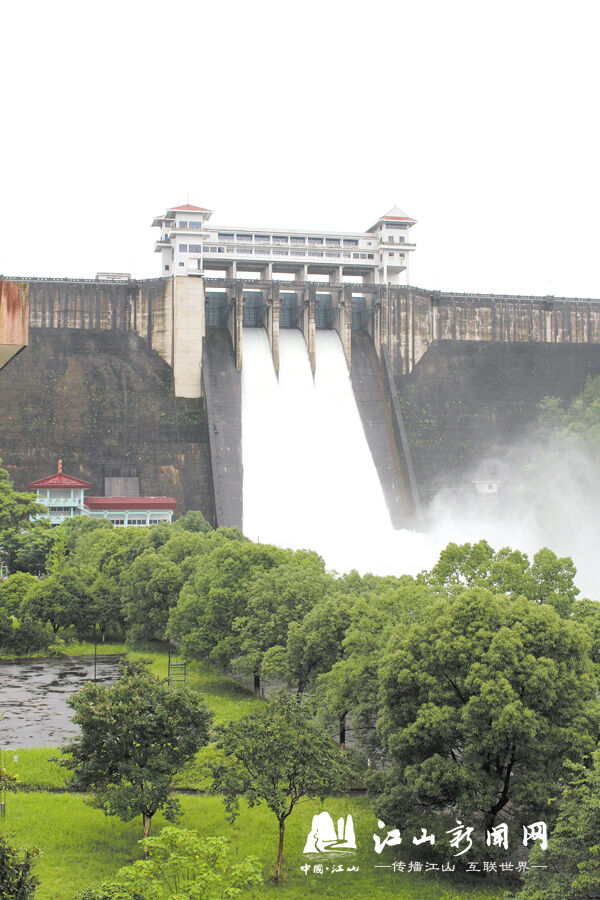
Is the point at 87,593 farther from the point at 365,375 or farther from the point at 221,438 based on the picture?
the point at 365,375

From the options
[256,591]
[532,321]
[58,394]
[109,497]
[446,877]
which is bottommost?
[446,877]

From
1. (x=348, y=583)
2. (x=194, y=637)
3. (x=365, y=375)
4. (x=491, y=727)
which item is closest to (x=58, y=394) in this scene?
(x=365, y=375)

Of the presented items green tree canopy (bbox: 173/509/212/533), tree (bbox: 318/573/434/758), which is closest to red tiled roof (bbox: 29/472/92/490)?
green tree canopy (bbox: 173/509/212/533)

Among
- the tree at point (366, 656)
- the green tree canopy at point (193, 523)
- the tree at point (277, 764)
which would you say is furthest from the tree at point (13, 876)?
the green tree canopy at point (193, 523)

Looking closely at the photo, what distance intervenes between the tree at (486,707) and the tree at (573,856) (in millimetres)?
1975

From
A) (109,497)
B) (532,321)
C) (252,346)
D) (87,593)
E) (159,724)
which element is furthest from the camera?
(532,321)

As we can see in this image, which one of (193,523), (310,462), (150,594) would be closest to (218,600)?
(150,594)

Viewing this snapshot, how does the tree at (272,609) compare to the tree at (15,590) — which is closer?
the tree at (272,609)

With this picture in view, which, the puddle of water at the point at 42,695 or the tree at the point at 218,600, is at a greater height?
the tree at the point at 218,600

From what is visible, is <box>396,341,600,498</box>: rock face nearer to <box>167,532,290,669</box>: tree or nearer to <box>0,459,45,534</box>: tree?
<box>0,459,45,534</box>: tree

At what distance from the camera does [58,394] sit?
168ft

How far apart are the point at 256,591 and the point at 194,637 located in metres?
2.61

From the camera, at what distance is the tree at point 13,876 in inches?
356

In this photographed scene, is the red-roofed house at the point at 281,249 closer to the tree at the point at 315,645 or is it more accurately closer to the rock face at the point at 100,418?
the rock face at the point at 100,418
